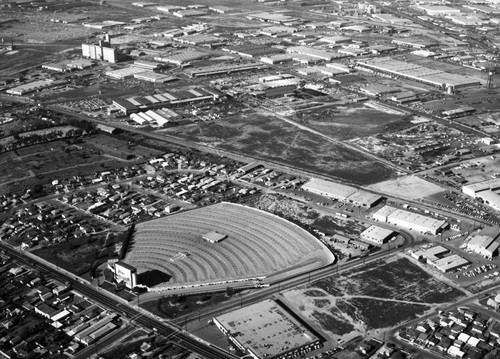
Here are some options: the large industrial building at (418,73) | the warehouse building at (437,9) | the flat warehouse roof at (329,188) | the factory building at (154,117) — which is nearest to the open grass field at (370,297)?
the flat warehouse roof at (329,188)

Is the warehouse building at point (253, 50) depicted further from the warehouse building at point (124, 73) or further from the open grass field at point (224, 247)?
the open grass field at point (224, 247)

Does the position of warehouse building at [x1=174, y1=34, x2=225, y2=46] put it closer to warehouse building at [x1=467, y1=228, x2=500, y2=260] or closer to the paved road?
warehouse building at [x1=467, y1=228, x2=500, y2=260]

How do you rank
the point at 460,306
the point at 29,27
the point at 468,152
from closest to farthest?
the point at 460,306 → the point at 468,152 → the point at 29,27

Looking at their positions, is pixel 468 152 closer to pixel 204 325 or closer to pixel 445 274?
pixel 445 274

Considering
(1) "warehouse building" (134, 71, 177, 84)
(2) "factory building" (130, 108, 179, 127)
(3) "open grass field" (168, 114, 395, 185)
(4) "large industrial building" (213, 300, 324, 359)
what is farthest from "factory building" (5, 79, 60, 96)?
(4) "large industrial building" (213, 300, 324, 359)

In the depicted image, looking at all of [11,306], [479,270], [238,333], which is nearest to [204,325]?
[238,333]
